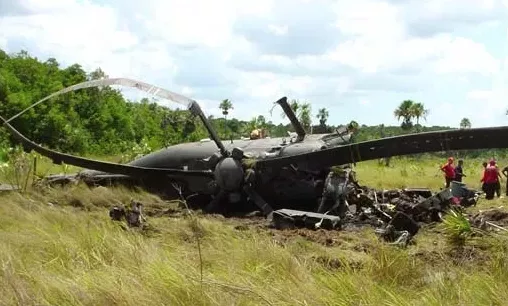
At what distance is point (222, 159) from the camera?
13.2 meters

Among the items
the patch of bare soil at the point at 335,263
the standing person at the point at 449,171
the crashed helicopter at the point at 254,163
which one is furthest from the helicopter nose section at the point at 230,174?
the standing person at the point at 449,171

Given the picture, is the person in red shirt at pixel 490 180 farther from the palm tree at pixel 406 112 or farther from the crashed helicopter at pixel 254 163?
the palm tree at pixel 406 112

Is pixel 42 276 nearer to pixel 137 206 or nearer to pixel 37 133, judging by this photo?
pixel 137 206

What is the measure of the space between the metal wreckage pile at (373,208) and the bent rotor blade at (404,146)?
0.50 metres

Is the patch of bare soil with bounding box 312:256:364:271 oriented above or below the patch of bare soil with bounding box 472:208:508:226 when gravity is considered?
above

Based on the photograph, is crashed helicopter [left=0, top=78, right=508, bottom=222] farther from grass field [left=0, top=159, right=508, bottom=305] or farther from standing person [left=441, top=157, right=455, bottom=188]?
standing person [left=441, top=157, right=455, bottom=188]

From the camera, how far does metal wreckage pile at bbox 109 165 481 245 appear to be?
31.5 feet

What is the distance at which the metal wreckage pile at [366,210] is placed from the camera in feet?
31.5

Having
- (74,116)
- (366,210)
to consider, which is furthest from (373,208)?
(74,116)

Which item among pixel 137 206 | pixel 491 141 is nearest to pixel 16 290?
pixel 137 206

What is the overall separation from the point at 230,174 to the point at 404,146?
3346 mm

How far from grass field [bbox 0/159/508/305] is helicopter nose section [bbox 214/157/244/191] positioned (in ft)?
12.8

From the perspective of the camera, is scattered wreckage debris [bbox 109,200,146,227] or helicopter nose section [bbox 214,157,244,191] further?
helicopter nose section [bbox 214,157,244,191]

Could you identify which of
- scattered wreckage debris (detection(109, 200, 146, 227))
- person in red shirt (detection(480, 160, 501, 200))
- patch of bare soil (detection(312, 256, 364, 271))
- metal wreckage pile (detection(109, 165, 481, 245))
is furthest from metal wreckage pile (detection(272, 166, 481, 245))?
person in red shirt (detection(480, 160, 501, 200))
